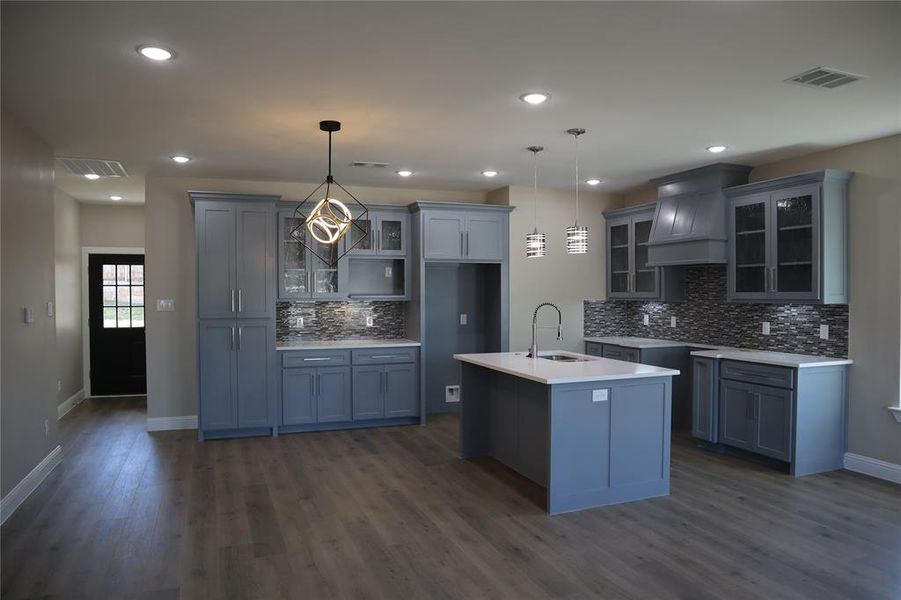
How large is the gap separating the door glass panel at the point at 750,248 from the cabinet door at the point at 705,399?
2.49ft

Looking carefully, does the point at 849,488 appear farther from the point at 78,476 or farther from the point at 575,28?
the point at 78,476

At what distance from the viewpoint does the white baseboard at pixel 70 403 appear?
7.22m

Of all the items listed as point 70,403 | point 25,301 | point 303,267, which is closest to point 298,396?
point 303,267

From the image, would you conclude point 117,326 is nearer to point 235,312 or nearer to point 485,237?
point 235,312

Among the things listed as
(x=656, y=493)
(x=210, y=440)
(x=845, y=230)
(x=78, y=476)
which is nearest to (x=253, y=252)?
(x=210, y=440)

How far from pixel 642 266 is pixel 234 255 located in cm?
425

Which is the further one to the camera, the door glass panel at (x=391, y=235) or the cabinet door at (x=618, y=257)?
the cabinet door at (x=618, y=257)

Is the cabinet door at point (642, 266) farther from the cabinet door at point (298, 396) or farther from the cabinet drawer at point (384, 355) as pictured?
the cabinet door at point (298, 396)

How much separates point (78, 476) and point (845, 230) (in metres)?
6.25

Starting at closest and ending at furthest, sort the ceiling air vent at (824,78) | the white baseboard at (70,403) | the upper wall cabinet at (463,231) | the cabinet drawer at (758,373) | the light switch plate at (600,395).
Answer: the ceiling air vent at (824,78) < the light switch plate at (600,395) < the cabinet drawer at (758,373) < the upper wall cabinet at (463,231) < the white baseboard at (70,403)

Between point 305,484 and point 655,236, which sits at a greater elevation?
point 655,236

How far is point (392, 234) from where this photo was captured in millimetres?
6766

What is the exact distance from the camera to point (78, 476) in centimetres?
480

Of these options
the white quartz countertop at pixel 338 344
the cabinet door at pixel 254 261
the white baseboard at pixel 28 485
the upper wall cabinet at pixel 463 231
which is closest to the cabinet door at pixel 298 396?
the white quartz countertop at pixel 338 344
